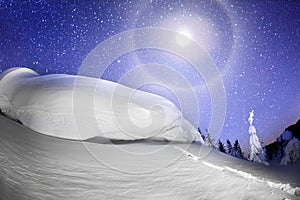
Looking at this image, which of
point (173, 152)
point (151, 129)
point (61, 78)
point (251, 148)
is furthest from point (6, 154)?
point (251, 148)

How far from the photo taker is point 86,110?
12969 millimetres

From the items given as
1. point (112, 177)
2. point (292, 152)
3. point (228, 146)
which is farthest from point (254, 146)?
point (112, 177)

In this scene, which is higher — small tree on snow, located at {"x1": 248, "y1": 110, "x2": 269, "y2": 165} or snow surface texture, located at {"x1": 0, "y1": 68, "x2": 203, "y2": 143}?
snow surface texture, located at {"x1": 0, "y1": 68, "x2": 203, "y2": 143}

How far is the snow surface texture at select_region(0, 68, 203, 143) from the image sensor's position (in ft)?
38.9

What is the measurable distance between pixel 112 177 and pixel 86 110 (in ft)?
24.2

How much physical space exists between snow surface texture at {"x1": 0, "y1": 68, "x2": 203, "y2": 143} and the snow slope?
10.8 ft

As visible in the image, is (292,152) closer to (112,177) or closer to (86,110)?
(86,110)

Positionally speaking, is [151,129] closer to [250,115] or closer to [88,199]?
[88,199]

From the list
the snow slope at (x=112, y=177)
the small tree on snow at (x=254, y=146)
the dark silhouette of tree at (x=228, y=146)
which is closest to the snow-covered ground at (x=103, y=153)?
the snow slope at (x=112, y=177)

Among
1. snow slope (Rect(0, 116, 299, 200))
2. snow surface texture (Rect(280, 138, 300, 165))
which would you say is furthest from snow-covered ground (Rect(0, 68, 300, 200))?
snow surface texture (Rect(280, 138, 300, 165))

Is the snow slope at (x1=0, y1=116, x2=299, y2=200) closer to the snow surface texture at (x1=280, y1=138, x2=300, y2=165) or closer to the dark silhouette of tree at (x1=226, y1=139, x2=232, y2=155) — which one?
the snow surface texture at (x1=280, y1=138, x2=300, y2=165)

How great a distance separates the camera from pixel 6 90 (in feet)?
46.4

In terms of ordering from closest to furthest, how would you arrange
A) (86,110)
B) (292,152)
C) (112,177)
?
(112,177), (86,110), (292,152)

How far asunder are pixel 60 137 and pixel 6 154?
536 cm
